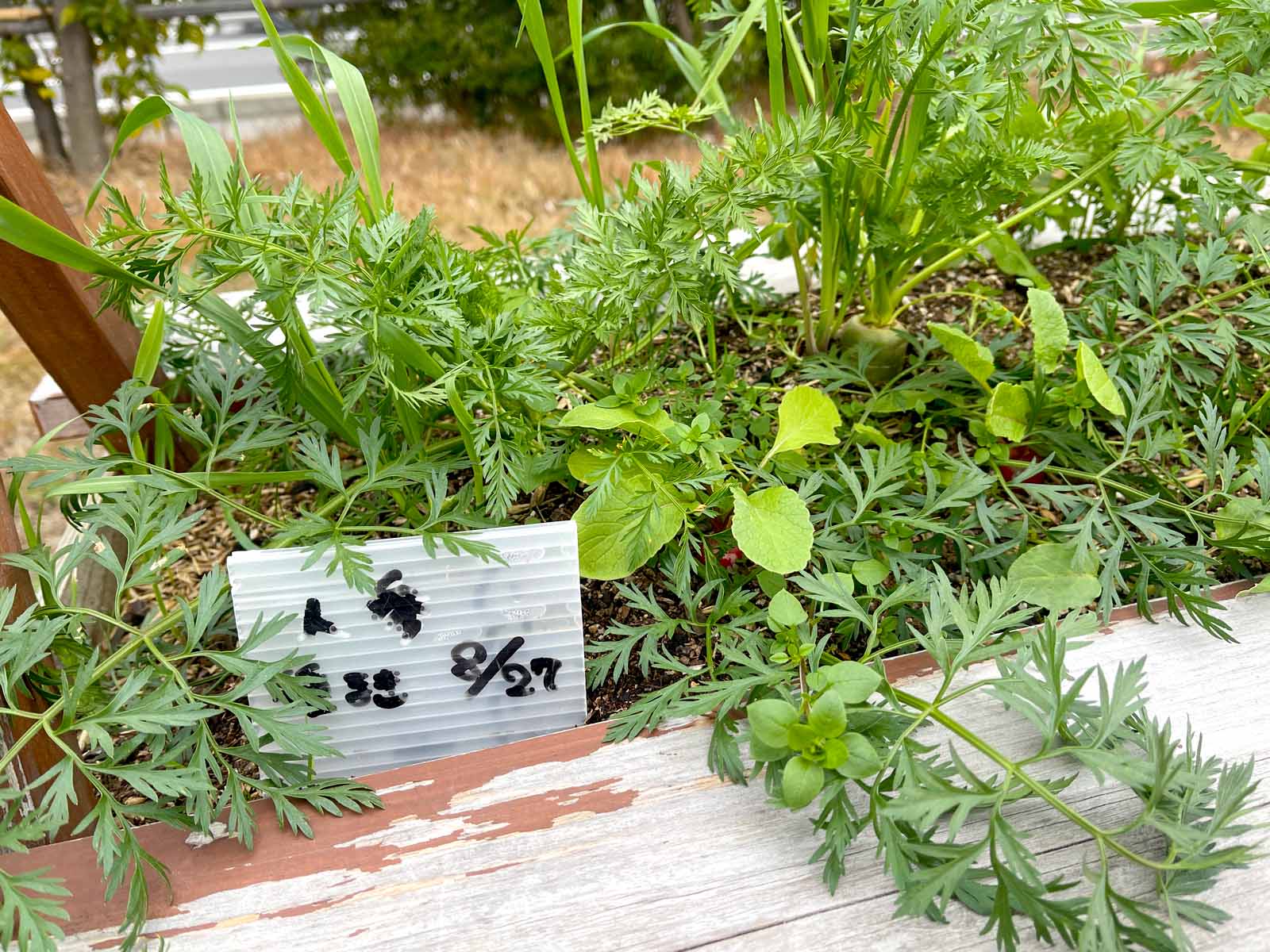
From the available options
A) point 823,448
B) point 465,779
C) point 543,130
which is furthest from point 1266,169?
point 543,130

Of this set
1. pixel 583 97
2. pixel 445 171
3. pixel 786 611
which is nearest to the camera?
pixel 786 611

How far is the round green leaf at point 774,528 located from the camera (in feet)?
2.31

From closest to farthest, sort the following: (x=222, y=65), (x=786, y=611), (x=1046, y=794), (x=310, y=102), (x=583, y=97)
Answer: (x=1046, y=794), (x=786, y=611), (x=310, y=102), (x=583, y=97), (x=222, y=65)

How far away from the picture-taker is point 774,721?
0.60 meters

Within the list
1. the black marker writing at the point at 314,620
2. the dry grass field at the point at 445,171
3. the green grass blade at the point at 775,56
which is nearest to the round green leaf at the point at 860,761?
the black marker writing at the point at 314,620

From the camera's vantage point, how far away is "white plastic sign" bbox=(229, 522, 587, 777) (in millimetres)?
702

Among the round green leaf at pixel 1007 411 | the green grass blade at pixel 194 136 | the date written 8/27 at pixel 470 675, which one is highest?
the green grass blade at pixel 194 136

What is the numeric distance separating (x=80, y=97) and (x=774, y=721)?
302cm

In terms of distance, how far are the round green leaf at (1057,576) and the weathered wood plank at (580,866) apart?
0.31 feet

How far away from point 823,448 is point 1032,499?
218 mm

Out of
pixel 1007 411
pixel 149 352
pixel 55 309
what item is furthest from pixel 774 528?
pixel 55 309

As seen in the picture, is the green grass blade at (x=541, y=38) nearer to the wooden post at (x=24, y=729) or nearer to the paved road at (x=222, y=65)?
the wooden post at (x=24, y=729)

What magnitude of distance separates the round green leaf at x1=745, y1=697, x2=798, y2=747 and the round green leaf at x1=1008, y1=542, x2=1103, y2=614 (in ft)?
0.75

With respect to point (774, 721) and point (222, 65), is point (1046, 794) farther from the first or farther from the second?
point (222, 65)
